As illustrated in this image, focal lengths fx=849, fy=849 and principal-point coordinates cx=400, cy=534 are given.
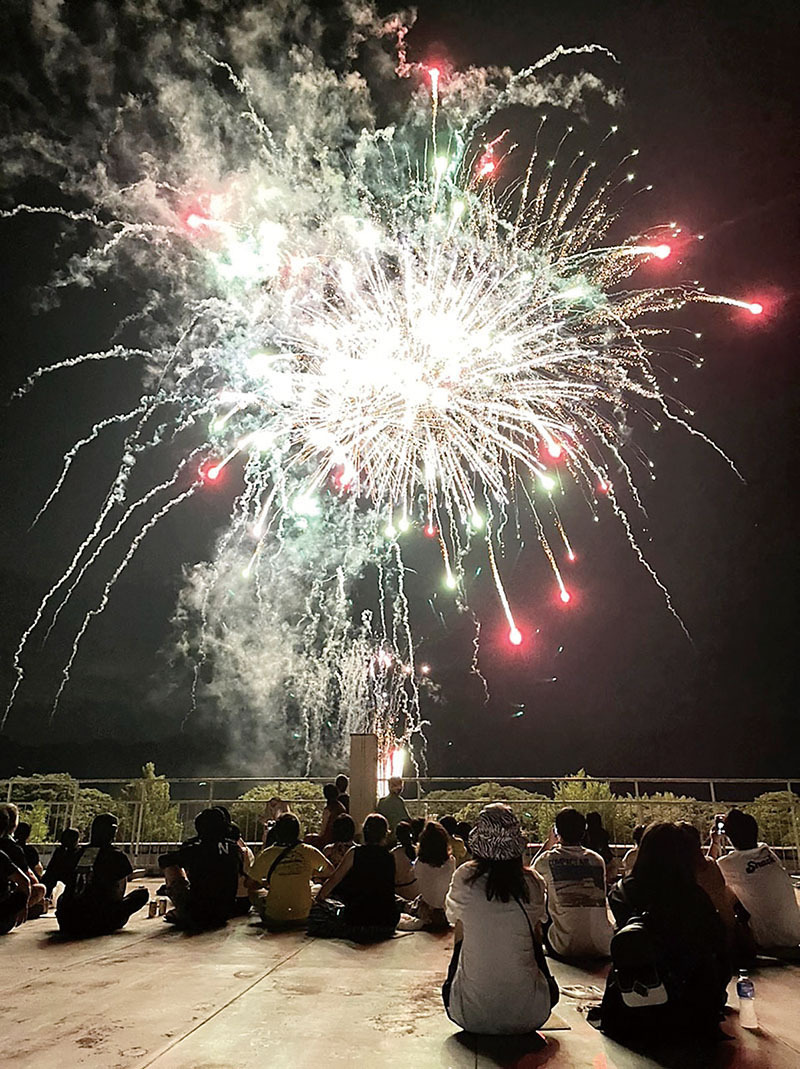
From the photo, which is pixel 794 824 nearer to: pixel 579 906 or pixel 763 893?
pixel 763 893

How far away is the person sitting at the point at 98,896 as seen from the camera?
7.14 metres

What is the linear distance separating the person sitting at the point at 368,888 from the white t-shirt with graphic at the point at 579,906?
1.63m

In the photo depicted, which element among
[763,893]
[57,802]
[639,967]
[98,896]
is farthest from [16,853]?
[57,802]

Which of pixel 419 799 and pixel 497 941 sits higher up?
pixel 419 799

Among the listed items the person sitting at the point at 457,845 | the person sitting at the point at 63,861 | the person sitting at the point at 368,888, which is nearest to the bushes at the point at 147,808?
the person sitting at the point at 63,861

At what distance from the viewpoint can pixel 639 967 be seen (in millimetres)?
3904

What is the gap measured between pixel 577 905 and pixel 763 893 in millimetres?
1289

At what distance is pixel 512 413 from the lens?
17469mm

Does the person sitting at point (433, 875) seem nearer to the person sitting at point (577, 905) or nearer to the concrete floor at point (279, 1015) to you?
the concrete floor at point (279, 1015)

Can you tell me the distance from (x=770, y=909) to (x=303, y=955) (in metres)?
3.32

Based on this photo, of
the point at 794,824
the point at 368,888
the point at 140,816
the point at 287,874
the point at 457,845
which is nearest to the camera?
the point at 368,888

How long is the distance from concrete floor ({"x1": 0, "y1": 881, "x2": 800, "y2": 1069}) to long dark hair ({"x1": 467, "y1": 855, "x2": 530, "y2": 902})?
0.63m

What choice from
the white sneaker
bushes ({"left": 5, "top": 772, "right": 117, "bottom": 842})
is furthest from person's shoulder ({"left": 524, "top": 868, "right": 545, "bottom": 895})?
bushes ({"left": 5, "top": 772, "right": 117, "bottom": 842})

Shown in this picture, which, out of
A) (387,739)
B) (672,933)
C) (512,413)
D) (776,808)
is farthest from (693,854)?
(512,413)
